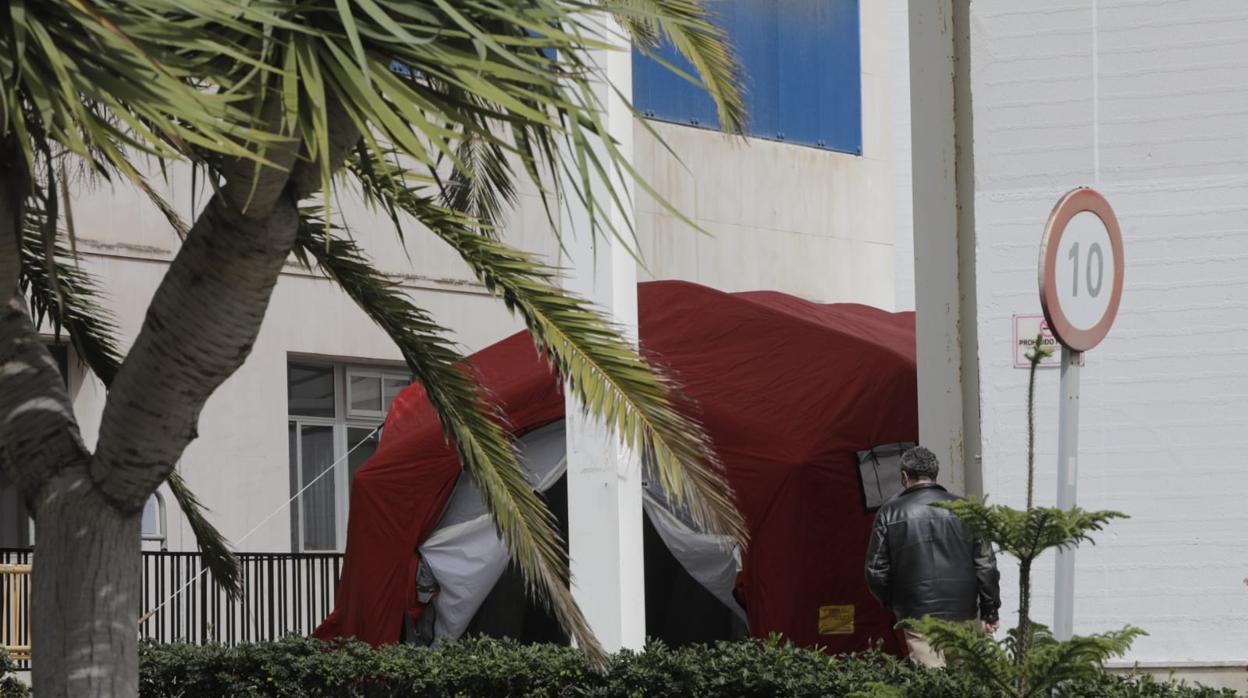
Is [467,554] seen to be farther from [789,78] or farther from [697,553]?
[789,78]

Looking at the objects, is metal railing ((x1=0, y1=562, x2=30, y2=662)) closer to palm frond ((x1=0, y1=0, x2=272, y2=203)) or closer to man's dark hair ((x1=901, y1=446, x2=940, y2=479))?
man's dark hair ((x1=901, y1=446, x2=940, y2=479))

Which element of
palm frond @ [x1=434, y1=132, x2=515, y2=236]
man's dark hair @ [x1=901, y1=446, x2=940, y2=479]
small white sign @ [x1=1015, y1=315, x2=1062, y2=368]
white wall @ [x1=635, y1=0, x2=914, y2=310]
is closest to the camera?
palm frond @ [x1=434, y1=132, x2=515, y2=236]

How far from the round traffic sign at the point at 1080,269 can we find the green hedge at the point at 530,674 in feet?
4.33

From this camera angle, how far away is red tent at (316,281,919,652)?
1320cm

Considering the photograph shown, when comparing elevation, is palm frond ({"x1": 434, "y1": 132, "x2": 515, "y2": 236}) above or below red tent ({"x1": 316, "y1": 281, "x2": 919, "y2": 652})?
above

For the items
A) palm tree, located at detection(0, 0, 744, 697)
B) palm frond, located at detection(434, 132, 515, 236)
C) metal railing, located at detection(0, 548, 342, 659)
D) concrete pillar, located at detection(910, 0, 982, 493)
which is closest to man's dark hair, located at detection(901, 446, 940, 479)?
concrete pillar, located at detection(910, 0, 982, 493)

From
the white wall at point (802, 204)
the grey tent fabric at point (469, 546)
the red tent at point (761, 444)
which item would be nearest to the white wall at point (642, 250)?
the white wall at point (802, 204)

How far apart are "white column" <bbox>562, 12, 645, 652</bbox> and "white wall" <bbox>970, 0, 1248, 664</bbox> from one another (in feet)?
6.35

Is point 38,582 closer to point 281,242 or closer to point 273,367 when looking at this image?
point 281,242

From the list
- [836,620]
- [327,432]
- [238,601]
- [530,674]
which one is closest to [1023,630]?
[530,674]

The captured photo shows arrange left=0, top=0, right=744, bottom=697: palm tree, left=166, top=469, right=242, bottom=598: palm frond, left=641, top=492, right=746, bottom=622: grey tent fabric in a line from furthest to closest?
1. left=641, top=492, right=746, bottom=622: grey tent fabric
2. left=166, top=469, right=242, bottom=598: palm frond
3. left=0, top=0, right=744, bottom=697: palm tree

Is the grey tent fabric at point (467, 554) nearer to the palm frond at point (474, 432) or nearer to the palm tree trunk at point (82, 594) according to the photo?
the palm frond at point (474, 432)

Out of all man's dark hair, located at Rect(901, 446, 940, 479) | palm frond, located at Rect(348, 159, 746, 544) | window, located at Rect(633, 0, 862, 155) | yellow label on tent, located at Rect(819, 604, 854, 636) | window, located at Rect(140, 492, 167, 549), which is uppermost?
window, located at Rect(633, 0, 862, 155)

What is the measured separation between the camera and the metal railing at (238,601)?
19.0 meters
